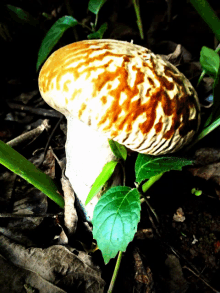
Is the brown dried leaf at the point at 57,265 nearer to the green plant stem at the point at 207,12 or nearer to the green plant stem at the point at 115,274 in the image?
the green plant stem at the point at 115,274

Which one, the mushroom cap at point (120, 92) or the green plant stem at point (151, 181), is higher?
the mushroom cap at point (120, 92)

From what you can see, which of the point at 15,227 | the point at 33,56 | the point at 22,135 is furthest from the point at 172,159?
the point at 33,56

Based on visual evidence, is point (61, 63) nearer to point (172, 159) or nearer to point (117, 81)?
point (117, 81)

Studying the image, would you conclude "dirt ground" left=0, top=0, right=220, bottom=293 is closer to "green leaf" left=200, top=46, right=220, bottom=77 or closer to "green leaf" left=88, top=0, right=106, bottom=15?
"green leaf" left=200, top=46, right=220, bottom=77

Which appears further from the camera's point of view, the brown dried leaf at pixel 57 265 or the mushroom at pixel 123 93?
the brown dried leaf at pixel 57 265

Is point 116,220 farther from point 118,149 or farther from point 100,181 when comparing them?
point 118,149

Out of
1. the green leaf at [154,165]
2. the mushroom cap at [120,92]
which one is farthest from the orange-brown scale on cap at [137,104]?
the green leaf at [154,165]
